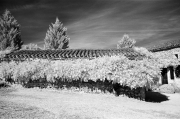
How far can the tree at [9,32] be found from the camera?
26270mm

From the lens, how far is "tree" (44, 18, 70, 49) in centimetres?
3142

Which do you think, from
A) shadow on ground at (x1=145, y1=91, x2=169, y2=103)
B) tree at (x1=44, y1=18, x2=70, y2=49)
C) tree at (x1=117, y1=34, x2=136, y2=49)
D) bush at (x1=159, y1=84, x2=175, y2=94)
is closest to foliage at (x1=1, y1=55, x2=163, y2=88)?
shadow on ground at (x1=145, y1=91, x2=169, y2=103)

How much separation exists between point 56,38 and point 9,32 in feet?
33.8

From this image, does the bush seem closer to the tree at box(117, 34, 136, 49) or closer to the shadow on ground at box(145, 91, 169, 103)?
the shadow on ground at box(145, 91, 169, 103)

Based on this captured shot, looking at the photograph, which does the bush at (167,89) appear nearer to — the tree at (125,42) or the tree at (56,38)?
the tree at (56,38)

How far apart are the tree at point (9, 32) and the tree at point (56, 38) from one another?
6.66m

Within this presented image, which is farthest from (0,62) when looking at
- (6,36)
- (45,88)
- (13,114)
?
(6,36)

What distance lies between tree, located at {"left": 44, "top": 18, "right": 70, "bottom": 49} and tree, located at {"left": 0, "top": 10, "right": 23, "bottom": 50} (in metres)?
6.66

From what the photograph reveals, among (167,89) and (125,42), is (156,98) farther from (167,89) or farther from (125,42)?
(125,42)

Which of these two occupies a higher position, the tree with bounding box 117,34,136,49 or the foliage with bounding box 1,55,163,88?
the tree with bounding box 117,34,136,49

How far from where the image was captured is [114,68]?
31.9ft

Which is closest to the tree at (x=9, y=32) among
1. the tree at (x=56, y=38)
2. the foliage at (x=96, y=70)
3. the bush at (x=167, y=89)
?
the tree at (x=56, y=38)

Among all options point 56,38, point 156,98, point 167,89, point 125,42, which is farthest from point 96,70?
point 125,42

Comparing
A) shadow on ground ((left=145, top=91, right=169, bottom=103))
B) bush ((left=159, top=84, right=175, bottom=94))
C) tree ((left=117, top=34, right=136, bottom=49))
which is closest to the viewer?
shadow on ground ((left=145, top=91, right=169, bottom=103))
